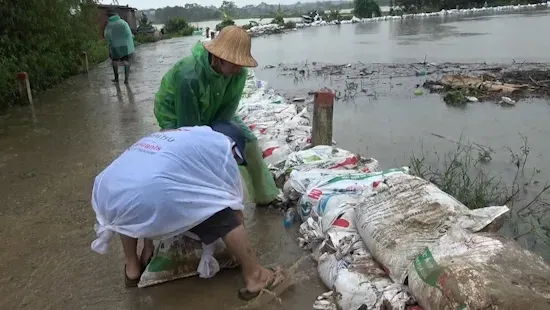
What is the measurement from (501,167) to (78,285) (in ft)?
12.5

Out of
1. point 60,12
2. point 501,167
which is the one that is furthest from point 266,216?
point 60,12

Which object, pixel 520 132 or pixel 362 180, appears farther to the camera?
pixel 520 132

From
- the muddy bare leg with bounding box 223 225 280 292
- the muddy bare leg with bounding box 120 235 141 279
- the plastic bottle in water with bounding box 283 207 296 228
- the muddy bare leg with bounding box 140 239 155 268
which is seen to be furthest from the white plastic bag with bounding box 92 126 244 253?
the plastic bottle in water with bounding box 283 207 296 228

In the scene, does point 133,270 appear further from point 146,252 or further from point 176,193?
point 176,193

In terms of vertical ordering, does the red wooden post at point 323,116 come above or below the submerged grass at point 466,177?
above

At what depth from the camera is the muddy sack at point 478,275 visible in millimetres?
1794

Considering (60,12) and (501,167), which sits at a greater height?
(60,12)

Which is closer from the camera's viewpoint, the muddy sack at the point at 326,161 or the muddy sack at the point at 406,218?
the muddy sack at the point at 406,218

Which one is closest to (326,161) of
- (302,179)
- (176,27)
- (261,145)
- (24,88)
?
(302,179)

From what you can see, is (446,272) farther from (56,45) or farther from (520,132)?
(56,45)

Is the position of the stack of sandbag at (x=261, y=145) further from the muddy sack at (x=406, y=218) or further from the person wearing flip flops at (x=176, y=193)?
the muddy sack at (x=406, y=218)

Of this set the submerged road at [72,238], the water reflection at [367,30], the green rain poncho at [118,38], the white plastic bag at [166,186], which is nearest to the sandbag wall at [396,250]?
the submerged road at [72,238]

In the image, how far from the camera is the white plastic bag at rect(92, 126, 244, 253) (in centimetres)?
217

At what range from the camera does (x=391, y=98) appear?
8141 mm
